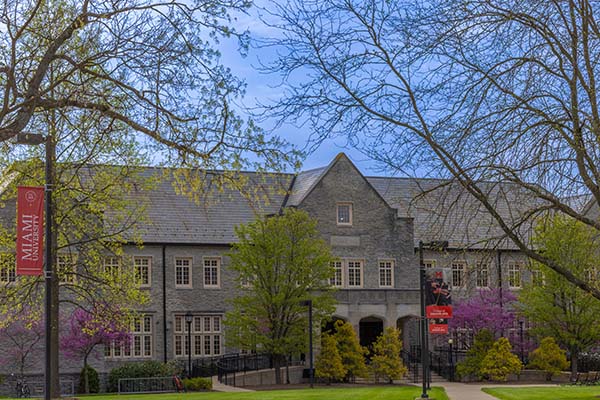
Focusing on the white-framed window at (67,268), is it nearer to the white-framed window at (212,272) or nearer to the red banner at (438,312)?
the red banner at (438,312)

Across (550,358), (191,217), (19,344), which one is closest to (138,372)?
(19,344)

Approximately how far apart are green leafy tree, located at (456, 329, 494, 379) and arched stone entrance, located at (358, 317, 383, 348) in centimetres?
612

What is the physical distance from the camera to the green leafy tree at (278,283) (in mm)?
43750

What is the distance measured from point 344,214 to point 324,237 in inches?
68.4

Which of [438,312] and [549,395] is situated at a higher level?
[438,312]

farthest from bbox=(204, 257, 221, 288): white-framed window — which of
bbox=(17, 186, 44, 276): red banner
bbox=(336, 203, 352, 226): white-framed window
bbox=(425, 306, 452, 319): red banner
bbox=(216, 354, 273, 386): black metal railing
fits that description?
bbox=(17, 186, 44, 276): red banner

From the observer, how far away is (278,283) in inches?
1743

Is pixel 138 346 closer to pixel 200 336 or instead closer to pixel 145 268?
pixel 200 336

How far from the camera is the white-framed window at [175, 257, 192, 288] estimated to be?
48719 millimetres

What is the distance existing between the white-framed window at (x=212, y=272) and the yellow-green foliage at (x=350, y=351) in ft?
22.0

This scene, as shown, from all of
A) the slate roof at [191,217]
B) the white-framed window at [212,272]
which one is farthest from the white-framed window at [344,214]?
the white-framed window at [212,272]

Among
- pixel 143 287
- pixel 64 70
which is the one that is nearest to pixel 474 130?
pixel 64 70

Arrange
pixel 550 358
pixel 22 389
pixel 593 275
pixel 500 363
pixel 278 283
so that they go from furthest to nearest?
pixel 550 358 < pixel 500 363 < pixel 278 283 < pixel 22 389 < pixel 593 275

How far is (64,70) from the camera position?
22578 millimetres
